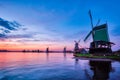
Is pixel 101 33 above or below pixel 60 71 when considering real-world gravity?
above

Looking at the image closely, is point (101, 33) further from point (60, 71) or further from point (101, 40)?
point (60, 71)

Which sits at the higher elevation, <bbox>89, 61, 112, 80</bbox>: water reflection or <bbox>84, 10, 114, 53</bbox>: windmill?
<bbox>84, 10, 114, 53</bbox>: windmill

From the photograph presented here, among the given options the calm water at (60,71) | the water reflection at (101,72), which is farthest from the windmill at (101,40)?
the water reflection at (101,72)

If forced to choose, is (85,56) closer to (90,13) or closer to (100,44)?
(100,44)

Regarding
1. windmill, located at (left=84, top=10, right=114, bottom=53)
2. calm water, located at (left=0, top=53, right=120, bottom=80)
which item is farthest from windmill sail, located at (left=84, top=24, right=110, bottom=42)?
calm water, located at (left=0, top=53, right=120, bottom=80)

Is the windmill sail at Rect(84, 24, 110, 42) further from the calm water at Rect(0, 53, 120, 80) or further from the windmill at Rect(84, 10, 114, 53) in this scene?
the calm water at Rect(0, 53, 120, 80)

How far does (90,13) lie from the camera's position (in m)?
84.3

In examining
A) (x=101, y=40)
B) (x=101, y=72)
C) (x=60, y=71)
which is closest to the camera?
(x=101, y=72)

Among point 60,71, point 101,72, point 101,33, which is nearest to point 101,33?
point 101,33

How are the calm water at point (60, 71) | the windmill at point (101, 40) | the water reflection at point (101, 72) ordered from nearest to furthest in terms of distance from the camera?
1. the water reflection at point (101, 72)
2. the calm water at point (60, 71)
3. the windmill at point (101, 40)

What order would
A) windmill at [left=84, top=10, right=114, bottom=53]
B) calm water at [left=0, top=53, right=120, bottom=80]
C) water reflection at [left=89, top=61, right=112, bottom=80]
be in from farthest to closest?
windmill at [left=84, top=10, right=114, bottom=53], calm water at [left=0, top=53, right=120, bottom=80], water reflection at [left=89, top=61, right=112, bottom=80]

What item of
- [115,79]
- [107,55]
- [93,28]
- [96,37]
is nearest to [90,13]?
[93,28]

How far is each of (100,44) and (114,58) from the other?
41.6 feet

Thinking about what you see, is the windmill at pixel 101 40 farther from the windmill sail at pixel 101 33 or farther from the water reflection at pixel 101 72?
the water reflection at pixel 101 72
